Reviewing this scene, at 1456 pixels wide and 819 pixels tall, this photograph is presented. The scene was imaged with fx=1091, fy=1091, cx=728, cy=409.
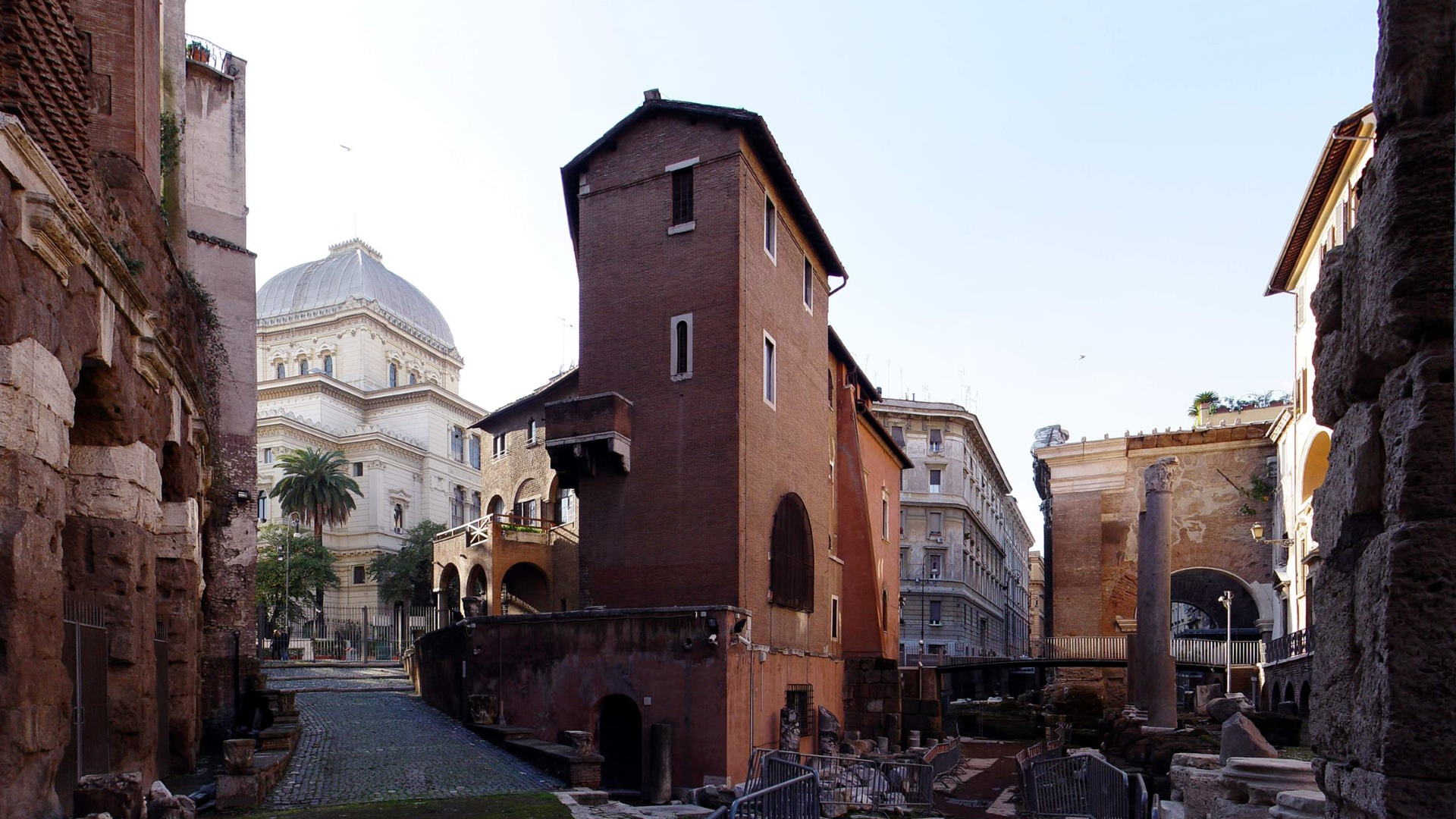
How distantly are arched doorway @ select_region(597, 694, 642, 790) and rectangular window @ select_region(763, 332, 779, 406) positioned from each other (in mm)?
7631

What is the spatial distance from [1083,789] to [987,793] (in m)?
8.69

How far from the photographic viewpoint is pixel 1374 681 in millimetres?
3727

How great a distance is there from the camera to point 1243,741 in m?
9.15

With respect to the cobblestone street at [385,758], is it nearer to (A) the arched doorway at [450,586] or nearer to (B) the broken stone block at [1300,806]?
(A) the arched doorway at [450,586]

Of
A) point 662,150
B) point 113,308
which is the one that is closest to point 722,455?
point 662,150

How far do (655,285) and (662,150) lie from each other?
3.12 meters

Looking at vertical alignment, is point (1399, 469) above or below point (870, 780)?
above

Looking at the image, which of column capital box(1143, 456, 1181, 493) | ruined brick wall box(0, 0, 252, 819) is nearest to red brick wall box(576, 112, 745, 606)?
column capital box(1143, 456, 1181, 493)

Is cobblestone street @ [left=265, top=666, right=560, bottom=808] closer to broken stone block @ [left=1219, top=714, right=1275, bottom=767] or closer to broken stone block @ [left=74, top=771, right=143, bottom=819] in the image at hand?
broken stone block @ [left=74, top=771, right=143, bottom=819]

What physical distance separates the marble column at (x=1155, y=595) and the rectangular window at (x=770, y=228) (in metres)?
9.83

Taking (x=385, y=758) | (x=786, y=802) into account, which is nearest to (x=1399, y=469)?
(x=786, y=802)

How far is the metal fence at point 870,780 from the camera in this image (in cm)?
1872

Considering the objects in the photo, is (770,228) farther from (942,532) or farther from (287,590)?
(942,532)

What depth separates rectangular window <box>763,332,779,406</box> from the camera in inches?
992
